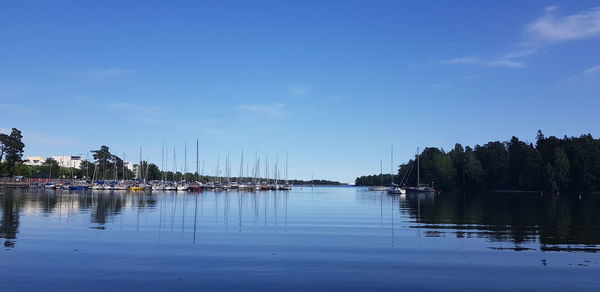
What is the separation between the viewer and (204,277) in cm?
1823

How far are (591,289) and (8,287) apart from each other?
66.3 feet

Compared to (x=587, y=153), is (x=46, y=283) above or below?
below

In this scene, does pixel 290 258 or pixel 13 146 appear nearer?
pixel 290 258

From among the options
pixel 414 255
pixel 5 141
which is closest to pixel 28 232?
pixel 414 255

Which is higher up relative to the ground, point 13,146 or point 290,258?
point 13,146

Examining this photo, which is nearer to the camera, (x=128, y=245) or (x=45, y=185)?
(x=128, y=245)

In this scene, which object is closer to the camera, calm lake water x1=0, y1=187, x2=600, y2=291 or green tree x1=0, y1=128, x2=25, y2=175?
calm lake water x1=0, y1=187, x2=600, y2=291

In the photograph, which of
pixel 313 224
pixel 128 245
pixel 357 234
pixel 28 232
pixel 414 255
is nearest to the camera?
pixel 414 255

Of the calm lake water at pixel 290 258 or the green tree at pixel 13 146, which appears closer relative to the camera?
the calm lake water at pixel 290 258

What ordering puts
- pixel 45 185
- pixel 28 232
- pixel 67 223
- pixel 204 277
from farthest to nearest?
pixel 45 185 → pixel 67 223 → pixel 28 232 → pixel 204 277

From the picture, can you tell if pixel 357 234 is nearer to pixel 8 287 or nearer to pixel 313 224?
pixel 313 224

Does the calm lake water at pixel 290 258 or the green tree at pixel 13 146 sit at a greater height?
the green tree at pixel 13 146

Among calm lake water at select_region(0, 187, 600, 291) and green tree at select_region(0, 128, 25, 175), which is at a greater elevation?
green tree at select_region(0, 128, 25, 175)

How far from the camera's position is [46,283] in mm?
17141
